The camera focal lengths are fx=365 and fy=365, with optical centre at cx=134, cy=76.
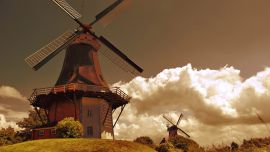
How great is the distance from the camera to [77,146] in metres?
29.9

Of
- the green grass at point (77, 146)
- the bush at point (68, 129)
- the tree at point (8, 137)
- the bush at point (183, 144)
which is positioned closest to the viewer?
the green grass at point (77, 146)

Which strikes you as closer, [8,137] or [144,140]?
[8,137]

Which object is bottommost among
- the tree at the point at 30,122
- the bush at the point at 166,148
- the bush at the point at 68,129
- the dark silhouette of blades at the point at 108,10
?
the bush at the point at 166,148

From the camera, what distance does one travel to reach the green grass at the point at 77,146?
2909 centimetres

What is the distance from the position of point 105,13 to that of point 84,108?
13567 millimetres

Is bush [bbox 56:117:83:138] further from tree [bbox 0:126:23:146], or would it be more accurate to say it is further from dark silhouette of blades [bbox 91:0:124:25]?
dark silhouette of blades [bbox 91:0:124:25]

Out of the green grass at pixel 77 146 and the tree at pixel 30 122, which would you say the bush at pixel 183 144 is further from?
the tree at pixel 30 122

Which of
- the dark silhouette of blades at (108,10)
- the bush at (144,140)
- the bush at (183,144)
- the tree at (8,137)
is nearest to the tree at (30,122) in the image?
the tree at (8,137)

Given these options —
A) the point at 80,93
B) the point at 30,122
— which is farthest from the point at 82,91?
the point at 30,122

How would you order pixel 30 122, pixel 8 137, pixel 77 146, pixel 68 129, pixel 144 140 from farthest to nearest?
pixel 30 122 → pixel 144 140 → pixel 8 137 → pixel 68 129 → pixel 77 146

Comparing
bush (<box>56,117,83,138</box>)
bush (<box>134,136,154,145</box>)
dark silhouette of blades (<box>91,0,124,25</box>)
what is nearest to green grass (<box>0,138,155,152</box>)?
bush (<box>56,117,83,138</box>)

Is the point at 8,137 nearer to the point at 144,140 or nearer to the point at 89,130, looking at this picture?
A: the point at 89,130

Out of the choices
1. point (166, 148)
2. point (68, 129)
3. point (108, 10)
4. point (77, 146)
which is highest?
point (108, 10)

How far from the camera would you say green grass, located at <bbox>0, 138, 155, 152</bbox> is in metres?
Answer: 29.1
